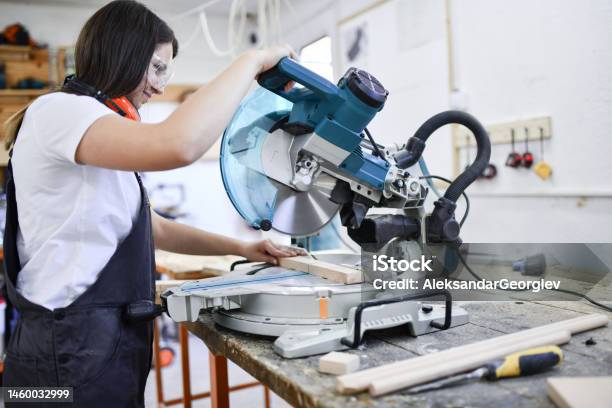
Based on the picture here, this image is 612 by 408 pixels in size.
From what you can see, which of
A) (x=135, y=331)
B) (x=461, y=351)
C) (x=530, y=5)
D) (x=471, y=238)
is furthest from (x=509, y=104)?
(x=135, y=331)

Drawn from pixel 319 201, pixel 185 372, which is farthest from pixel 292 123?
pixel 185 372

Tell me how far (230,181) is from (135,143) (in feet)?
1.02

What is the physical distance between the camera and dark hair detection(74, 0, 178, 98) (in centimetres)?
102

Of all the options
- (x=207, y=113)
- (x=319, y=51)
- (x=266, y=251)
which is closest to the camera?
(x=207, y=113)

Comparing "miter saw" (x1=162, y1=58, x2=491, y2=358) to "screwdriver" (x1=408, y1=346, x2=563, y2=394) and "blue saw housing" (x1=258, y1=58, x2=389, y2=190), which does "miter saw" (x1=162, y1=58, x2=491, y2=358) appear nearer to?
"blue saw housing" (x1=258, y1=58, x2=389, y2=190)

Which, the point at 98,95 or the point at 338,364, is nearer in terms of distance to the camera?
the point at 338,364

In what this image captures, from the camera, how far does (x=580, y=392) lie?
0.63 metres

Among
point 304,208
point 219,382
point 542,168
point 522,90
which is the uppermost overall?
point 522,90

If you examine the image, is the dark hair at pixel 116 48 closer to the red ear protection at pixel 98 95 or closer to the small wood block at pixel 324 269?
the red ear protection at pixel 98 95

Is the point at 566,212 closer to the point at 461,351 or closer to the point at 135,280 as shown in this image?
the point at 461,351

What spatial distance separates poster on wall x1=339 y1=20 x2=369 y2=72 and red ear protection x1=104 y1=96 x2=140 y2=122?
2.47m

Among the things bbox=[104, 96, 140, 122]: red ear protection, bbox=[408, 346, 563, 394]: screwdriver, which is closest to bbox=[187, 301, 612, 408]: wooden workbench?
bbox=[408, 346, 563, 394]: screwdriver

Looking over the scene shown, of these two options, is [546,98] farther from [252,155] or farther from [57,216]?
[57,216]

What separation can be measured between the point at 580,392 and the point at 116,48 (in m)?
0.98
